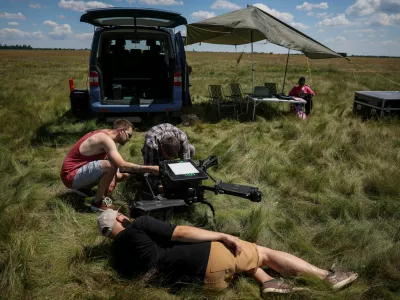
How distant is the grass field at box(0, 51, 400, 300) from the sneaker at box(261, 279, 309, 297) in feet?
0.18

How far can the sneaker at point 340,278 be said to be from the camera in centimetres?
208

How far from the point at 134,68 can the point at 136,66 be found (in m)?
0.06

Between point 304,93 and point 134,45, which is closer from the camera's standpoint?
point 134,45

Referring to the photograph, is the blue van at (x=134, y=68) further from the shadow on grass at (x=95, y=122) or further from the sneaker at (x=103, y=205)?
the sneaker at (x=103, y=205)

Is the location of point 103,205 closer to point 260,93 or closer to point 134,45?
point 134,45

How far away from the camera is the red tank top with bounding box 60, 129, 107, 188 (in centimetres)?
317

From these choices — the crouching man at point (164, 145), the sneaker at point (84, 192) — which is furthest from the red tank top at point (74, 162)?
the crouching man at point (164, 145)

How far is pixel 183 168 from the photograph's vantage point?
2.58 metres

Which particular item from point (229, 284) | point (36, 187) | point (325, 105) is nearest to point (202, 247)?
point (229, 284)

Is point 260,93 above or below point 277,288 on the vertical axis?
above

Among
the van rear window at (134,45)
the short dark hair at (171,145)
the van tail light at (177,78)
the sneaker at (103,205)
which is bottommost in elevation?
the sneaker at (103,205)

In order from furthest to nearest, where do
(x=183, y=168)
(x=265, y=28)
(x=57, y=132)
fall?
(x=265, y=28) → (x=57, y=132) → (x=183, y=168)

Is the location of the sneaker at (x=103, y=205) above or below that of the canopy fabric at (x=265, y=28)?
below

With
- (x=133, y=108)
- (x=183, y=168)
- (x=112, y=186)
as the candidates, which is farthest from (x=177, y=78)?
(x=183, y=168)
